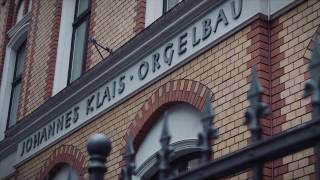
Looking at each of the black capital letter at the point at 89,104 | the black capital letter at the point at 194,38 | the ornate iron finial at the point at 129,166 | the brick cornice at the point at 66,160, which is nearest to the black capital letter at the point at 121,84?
the black capital letter at the point at 89,104

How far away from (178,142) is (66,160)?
281 cm

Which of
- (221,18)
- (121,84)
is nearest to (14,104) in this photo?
(121,84)

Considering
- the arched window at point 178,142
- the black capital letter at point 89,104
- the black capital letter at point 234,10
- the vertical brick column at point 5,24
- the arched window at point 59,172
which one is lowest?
the arched window at point 178,142

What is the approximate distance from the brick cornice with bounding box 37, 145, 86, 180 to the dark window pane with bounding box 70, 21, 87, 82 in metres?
1.31

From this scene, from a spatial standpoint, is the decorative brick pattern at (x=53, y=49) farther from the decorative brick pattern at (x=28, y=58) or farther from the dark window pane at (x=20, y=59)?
the dark window pane at (x=20, y=59)

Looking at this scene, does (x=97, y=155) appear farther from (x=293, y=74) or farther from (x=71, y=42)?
(x=71, y=42)

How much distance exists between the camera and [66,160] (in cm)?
936

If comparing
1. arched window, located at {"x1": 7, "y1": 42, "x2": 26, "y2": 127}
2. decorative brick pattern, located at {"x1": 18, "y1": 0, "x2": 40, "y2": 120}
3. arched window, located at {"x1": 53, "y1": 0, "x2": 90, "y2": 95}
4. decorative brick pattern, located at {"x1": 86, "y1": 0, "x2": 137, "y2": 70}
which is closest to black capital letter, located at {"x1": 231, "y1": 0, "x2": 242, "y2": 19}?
decorative brick pattern, located at {"x1": 86, "y1": 0, "x2": 137, "y2": 70}

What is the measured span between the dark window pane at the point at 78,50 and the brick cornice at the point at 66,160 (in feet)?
4.30

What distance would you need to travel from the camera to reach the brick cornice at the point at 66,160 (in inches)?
352

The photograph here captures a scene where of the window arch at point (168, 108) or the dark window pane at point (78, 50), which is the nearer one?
the window arch at point (168, 108)

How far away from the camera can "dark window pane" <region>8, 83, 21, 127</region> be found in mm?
13008

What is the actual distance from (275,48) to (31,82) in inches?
255

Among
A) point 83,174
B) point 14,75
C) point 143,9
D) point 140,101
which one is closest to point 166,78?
point 140,101
